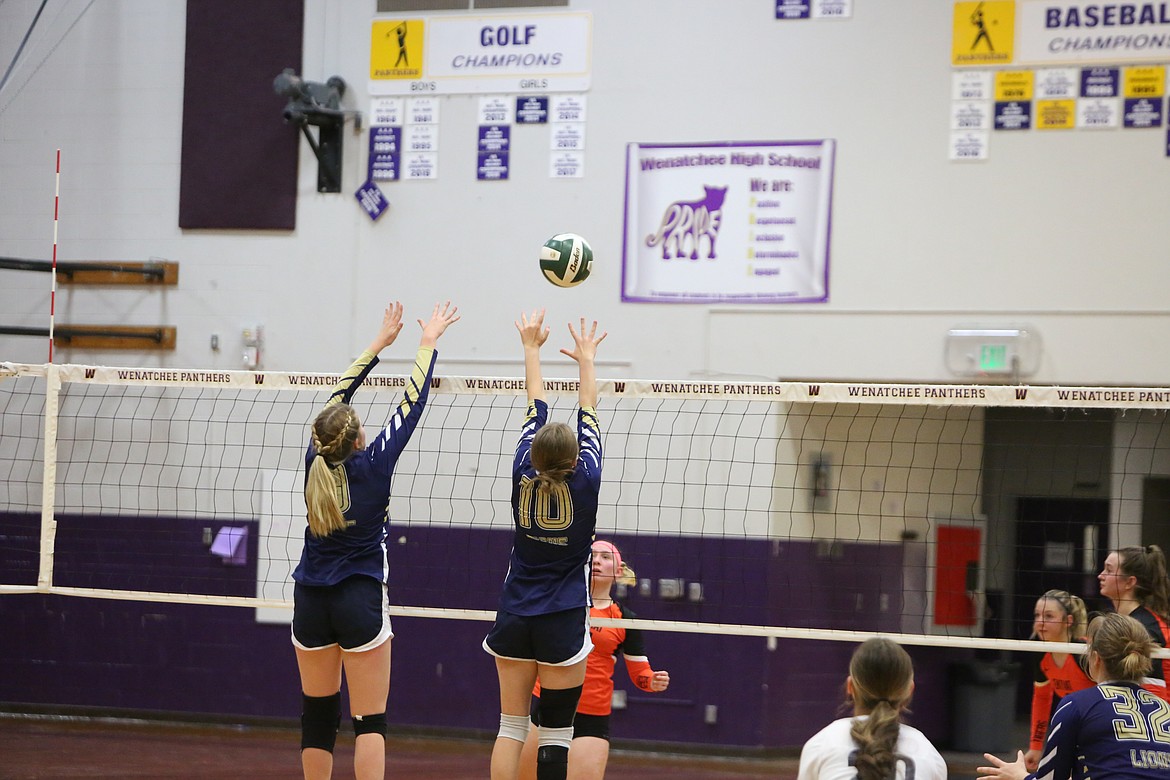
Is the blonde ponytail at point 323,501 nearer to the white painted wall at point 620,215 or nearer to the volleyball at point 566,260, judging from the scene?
the volleyball at point 566,260

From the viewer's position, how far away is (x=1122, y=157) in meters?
7.62

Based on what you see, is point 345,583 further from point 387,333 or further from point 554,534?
point 387,333

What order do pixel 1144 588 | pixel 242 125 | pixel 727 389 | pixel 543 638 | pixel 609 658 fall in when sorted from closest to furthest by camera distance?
pixel 543 638
pixel 1144 588
pixel 609 658
pixel 727 389
pixel 242 125

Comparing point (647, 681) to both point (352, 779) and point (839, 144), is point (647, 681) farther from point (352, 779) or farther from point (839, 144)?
point (839, 144)

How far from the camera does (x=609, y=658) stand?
5.09m

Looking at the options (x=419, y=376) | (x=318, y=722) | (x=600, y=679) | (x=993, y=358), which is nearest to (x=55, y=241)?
(x=419, y=376)

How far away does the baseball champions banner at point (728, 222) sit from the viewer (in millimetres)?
7984

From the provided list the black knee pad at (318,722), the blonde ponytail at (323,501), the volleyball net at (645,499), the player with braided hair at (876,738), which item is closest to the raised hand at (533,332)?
the blonde ponytail at (323,501)

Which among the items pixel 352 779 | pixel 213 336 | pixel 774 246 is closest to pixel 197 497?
pixel 213 336

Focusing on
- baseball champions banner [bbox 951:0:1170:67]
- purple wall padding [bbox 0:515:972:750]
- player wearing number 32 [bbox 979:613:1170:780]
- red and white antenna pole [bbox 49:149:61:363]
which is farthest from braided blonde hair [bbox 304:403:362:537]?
baseball champions banner [bbox 951:0:1170:67]

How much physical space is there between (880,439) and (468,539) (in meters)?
3.17

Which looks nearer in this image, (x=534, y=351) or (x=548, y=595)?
(x=548, y=595)

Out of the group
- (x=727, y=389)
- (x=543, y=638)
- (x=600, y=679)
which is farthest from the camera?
(x=727, y=389)

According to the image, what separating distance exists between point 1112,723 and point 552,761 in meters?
1.97
